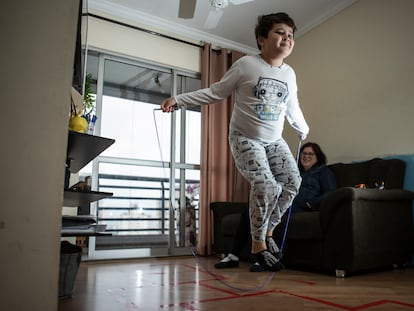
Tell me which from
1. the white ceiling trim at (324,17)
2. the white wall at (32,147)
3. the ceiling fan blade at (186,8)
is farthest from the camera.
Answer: the white ceiling trim at (324,17)

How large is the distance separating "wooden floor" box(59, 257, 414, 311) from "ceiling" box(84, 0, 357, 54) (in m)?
2.56

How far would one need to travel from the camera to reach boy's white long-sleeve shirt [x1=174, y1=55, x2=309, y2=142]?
5.98 ft

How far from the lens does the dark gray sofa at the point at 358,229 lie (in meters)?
1.91

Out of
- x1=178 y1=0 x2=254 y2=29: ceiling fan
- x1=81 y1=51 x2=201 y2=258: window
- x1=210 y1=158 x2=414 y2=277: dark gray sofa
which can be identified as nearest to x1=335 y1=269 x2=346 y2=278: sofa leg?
x1=210 y1=158 x2=414 y2=277: dark gray sofa

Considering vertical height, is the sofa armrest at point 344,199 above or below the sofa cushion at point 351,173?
below

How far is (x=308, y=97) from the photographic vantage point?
3648 mm

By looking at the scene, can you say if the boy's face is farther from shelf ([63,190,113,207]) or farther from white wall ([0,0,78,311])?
white wall ([0,0,78,311])

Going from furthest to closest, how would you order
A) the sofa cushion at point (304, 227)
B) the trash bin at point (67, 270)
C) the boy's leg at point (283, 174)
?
the sofa cushion at point (304, 227)
the boy's leg at point (283, 174)
the trash bin at point (67, 270)

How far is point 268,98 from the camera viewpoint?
183cm

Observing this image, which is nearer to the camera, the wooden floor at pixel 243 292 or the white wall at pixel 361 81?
the wooden floor at pixel 243 292

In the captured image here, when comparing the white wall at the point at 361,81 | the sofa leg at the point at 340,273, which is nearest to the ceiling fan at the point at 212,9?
the white wall at the point at 361,81

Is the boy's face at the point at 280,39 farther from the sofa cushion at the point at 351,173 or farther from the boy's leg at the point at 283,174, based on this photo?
the sofa cushion at the point at 351,173

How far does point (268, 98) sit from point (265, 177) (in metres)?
0.42

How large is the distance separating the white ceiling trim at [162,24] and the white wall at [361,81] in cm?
85
